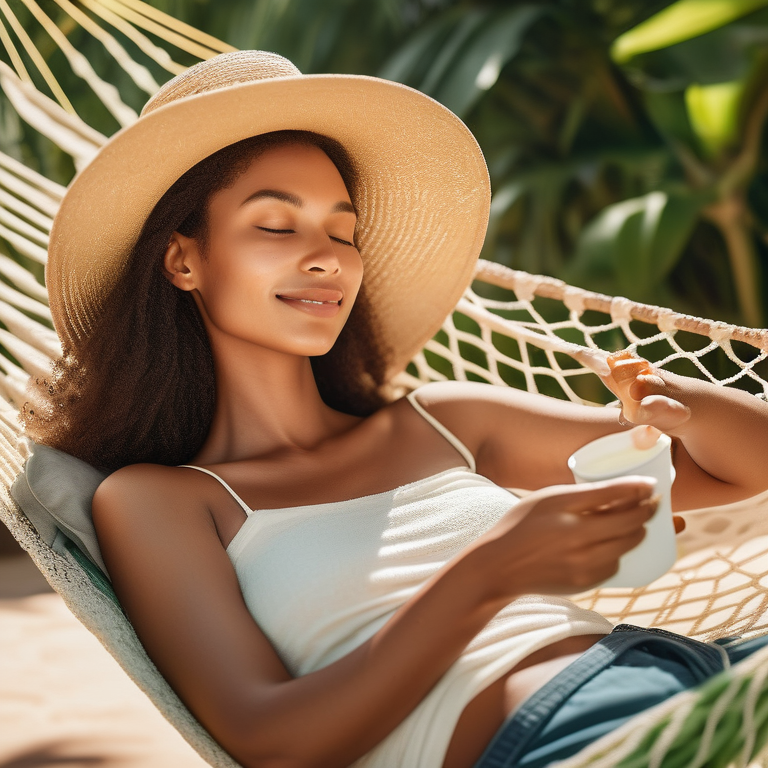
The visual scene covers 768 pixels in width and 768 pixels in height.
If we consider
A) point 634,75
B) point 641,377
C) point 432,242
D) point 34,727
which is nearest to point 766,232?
point 634,75

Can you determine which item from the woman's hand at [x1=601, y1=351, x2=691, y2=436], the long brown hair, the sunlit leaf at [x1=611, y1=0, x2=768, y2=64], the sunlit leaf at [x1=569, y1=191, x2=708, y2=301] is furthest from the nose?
the sunlit leaf at [x1=611, y1=0, x2=768, y2=64]

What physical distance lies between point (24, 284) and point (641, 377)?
3.94 ft

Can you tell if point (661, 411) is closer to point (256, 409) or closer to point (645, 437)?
point (645, 437)

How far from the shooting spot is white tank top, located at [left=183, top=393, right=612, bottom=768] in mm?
939

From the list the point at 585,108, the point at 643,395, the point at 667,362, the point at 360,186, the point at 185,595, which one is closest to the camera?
the point at 185,595

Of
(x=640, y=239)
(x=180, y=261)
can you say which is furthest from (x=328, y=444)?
(x=640, y=239)

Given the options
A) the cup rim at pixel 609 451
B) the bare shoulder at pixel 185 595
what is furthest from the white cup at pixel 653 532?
the bare shoulder at pixel 185 595

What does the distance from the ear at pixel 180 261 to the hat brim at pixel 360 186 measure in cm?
5

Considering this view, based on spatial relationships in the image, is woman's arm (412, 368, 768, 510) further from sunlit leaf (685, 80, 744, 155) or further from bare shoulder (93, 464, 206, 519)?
sunlit leaf (685, 80, 744, 155)

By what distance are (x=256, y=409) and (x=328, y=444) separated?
11cm

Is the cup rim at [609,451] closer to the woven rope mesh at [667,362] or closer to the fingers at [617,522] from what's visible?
the fingers at [617,522]

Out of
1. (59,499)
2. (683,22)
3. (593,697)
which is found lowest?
(59,499)

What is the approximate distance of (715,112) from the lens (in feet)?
11.0

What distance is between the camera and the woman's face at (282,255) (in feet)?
3.83
